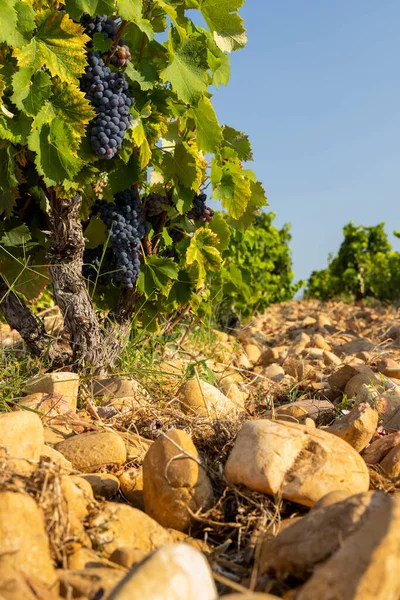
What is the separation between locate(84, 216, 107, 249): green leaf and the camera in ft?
11.6

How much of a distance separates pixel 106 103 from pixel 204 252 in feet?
3.37

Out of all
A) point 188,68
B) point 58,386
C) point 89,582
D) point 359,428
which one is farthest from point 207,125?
point 89,582

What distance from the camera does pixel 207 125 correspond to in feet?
10.8

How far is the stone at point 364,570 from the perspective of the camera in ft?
4.31

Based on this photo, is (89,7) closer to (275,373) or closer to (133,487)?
(133,487)

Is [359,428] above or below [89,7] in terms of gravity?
below

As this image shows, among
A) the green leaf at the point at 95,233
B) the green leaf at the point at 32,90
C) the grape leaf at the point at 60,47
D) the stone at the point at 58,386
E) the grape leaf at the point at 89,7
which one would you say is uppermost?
the grape leaf at the point at 89,7

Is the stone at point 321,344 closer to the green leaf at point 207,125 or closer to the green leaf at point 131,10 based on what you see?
the green leaf at point 207,125

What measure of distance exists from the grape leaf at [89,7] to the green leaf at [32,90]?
0.30m

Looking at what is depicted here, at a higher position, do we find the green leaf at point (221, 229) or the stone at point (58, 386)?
the green leaf at point (221, 229)

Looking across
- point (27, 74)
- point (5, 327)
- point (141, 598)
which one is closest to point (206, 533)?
point (141, 598)

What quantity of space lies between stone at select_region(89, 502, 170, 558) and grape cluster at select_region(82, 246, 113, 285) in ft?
6.06

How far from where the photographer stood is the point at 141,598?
4.26 feet

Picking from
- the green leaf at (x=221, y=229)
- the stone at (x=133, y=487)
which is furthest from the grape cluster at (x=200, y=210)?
the stone at (x=133, y=487)
